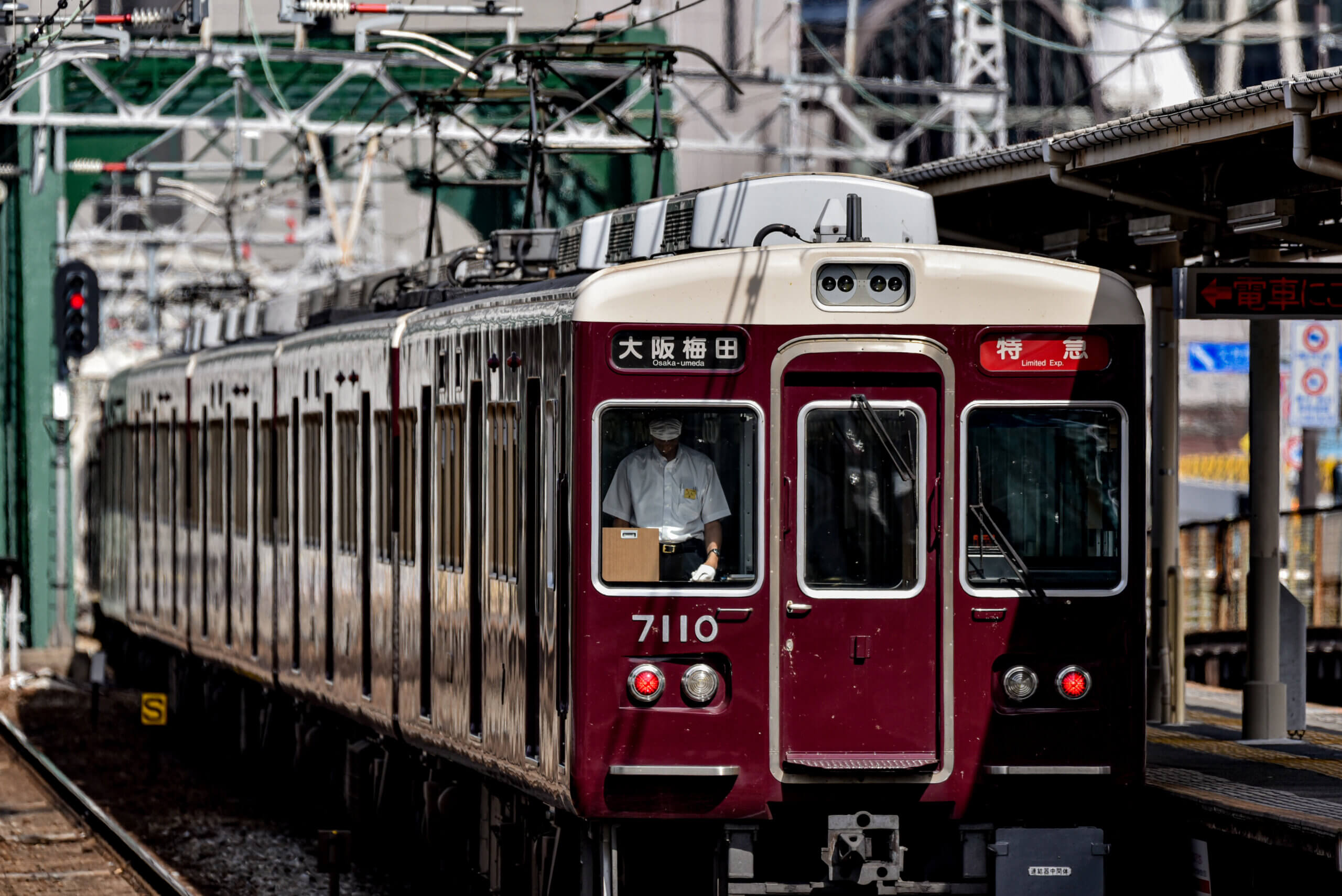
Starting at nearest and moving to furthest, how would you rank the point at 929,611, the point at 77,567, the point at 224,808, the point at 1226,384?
the point at 929,611 → the point at 224,808 → the point at 77,567 → the point at 1226,384

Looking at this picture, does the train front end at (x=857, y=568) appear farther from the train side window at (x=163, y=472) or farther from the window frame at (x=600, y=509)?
the train side window at (x=163, y=472)

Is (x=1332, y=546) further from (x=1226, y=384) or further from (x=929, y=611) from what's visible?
(x=1226, y=384)

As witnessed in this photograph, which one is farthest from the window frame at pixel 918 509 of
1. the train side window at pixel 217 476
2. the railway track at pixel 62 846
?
the train side window at pixel 217 476

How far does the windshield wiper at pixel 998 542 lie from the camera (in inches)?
313

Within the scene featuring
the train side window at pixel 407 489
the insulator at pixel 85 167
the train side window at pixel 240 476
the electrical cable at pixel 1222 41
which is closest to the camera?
the train side window at pixel 407 489

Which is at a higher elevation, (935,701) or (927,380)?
(927,380)

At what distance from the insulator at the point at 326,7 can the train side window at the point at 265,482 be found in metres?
3.29

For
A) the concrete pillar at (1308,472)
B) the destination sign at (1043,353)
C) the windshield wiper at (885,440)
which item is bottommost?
the concrete pillar at (1308,472)

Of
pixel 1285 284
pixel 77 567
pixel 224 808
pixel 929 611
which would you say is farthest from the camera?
pixel 77 567

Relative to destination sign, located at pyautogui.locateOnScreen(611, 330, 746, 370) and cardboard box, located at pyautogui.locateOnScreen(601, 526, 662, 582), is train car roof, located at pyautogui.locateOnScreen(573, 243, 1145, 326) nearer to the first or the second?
destination sign, located at pyautogui.locateOnScreen(611, 330, 746, 370)

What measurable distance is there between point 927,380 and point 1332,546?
1349cm

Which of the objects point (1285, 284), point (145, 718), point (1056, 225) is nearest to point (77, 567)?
point (145, 718)

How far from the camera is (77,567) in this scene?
3394cm

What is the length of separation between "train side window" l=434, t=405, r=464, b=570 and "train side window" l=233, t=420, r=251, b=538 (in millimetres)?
5157
